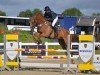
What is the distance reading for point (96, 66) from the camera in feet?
47.2

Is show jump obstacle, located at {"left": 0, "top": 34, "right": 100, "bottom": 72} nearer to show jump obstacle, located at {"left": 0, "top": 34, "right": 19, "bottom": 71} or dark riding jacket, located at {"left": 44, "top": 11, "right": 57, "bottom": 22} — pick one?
show jump obstacle, located at {"left": 0, "top": 34, "right": 19, "bottom": 71}

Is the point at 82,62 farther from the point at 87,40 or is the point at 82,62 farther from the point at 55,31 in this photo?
the point at 55,31

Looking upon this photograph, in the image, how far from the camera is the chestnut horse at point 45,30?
17844 millimetres

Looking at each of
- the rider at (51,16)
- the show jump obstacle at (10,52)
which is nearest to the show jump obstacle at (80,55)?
the show jump obstacle at (10,52)

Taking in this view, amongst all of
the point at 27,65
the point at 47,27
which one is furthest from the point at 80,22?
the point at 27,65

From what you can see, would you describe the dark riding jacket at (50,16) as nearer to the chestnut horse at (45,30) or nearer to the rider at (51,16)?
the rider at (51,16)

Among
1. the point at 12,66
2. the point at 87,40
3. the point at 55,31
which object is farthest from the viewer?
the point at 55,31

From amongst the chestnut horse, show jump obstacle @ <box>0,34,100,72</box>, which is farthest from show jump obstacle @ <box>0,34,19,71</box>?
the chestnut horse

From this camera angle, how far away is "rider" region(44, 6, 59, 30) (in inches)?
682

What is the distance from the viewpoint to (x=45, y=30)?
59.4ft

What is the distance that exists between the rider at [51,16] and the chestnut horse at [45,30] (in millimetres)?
176

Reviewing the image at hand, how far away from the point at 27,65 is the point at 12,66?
670 millimetres

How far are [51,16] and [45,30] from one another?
28.2 inches

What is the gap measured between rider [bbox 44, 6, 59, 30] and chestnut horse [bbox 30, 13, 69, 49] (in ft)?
0.58
